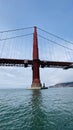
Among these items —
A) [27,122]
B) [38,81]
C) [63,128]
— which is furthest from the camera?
[38,81]

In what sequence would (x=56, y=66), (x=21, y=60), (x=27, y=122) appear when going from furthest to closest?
(x=56, y=66) < (x=21, y=60) < (x=27, y=122)

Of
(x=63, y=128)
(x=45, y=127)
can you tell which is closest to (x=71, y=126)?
(x=63, y=128)

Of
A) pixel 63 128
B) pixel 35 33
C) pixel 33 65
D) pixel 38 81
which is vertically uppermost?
pixel 35 33

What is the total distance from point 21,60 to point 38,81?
31.8 feet

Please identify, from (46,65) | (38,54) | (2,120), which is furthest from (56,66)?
(2,120)

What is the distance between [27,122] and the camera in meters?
9.23

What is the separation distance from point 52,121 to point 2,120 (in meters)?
2.33

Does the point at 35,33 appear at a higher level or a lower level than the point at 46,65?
higher

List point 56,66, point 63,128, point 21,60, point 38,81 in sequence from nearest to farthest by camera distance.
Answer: point 63,128 < point 38,81 < point 21,60 < point 56,66

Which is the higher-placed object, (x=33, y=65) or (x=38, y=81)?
(x=33, y=65)

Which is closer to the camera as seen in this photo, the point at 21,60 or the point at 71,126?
the point at 71,126

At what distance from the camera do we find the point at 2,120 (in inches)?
380

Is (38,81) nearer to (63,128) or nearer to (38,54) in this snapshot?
(38,54)

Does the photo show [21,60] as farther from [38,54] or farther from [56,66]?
[56,66]
